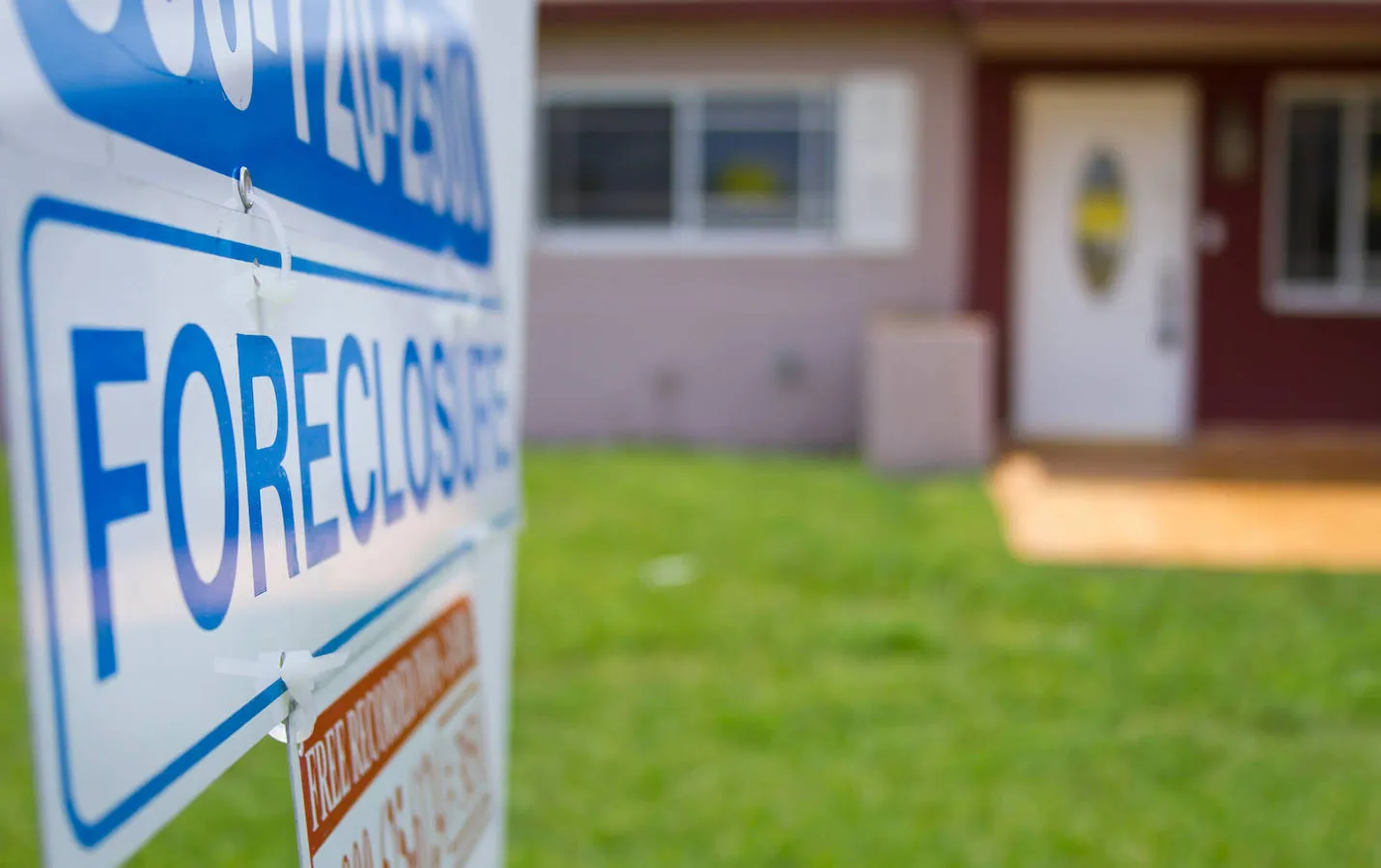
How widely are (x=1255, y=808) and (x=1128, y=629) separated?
1814 mm

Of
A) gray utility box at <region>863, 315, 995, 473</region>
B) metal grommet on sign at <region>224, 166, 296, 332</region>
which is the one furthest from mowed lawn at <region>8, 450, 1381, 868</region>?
metal grommet on sign at <region>224, 166, 296, 332</region>

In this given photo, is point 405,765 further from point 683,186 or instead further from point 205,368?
point 683,186

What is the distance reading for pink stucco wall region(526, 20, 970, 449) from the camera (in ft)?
35.6

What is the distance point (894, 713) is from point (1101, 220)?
7.54 metres

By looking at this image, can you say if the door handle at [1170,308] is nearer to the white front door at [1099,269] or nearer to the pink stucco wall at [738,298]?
the white front door at [1099,269]

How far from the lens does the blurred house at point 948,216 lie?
35.6 feet

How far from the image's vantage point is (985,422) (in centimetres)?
983

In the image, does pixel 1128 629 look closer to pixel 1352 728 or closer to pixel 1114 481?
pixel 1352 728

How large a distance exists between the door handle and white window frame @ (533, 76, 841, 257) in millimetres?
2707

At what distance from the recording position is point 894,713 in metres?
5.12

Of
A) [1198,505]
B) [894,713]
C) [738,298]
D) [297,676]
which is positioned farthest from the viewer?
[738,298]

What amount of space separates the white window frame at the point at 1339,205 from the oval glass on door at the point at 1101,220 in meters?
1.11

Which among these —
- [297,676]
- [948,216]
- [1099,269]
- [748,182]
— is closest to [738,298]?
[748,182]

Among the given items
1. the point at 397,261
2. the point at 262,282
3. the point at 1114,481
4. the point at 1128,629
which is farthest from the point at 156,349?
the point at 1114,481
